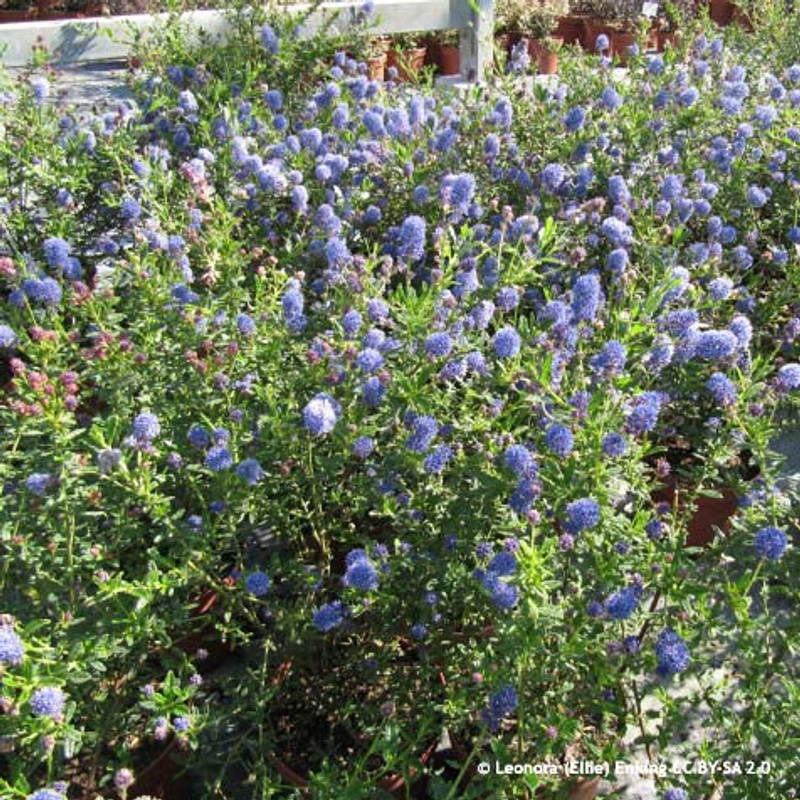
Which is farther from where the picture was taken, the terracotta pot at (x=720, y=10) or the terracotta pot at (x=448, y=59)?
the terracotta pot at (x=720, y=10)

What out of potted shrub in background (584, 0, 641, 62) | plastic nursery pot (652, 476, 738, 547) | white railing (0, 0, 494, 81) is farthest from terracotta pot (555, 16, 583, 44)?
plastic nursery pot (652, 476, 738, 547)

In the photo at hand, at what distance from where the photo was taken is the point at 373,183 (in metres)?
3.14

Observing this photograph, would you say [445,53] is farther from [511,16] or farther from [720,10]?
[720,10]

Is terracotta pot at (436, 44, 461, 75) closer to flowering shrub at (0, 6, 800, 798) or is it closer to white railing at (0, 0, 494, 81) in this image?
white railing at (0, 0, 494, 81)

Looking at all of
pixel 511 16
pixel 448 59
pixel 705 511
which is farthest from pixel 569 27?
pixel 705 511

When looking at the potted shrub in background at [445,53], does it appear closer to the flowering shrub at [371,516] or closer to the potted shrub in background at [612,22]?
the potted shrub in background at [612,22]

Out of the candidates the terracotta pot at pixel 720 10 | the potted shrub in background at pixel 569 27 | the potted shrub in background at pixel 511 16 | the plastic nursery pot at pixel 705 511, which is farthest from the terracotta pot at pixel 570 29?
the plastic nursery pot at pixel 705 511

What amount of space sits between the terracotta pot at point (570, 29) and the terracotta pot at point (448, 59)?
6.08 feet

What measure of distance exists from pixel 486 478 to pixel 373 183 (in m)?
1.62

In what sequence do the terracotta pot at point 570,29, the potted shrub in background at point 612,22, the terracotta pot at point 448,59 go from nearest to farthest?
the terracotta pot at point 448,59, the potted shrub in background at point 612,22, the terracotta pot at point 570,29

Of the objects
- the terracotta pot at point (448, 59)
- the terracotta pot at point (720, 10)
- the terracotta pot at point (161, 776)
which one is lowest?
the terracotta pot at point (161, 776)

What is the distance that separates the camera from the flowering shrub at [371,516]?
1.66 metres

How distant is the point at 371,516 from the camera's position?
223 centimetres

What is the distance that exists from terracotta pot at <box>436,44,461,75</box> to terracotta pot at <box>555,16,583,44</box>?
1.85 m
